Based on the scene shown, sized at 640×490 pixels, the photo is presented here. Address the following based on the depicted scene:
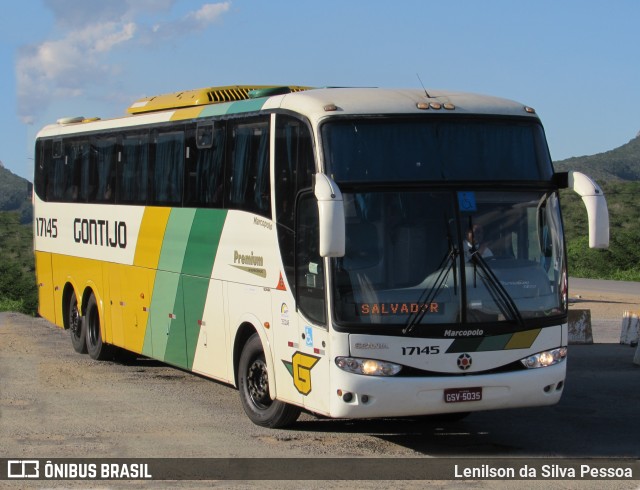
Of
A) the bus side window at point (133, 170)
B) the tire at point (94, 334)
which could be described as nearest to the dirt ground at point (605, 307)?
the tire at point (94, 334)

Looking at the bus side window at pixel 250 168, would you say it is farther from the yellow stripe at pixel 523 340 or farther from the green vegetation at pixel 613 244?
the green vegetation at pixel 613 244

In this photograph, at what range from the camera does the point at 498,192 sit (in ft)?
Answer: 35.5

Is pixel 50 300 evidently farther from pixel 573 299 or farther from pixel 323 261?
pixel 573 299

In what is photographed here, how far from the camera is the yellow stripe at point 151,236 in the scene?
48.7 ft

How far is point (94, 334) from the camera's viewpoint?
17906 millimetres

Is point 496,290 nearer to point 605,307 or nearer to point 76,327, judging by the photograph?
point 76,327

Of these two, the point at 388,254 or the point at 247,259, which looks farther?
the point at 247,259

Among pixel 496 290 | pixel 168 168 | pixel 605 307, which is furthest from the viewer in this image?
pixel 605 307

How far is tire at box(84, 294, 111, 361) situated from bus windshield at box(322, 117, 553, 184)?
26.5 feet

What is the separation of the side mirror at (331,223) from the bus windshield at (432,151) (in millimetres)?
677

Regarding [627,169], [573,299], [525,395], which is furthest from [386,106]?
[627,169]

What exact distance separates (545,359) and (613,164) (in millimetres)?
140793

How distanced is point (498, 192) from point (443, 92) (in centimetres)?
143

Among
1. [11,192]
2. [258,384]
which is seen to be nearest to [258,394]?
[258,384]
